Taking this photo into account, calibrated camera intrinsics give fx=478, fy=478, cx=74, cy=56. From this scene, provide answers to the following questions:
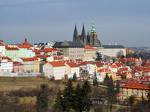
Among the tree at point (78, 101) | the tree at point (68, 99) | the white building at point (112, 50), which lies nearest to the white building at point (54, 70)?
the tree at point (68, 99)

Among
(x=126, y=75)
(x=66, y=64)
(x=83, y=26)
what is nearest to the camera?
(x=66, y=64)

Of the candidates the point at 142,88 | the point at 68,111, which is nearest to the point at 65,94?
the point at 68,111

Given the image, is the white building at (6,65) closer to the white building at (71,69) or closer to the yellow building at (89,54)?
the white building at (71,69)

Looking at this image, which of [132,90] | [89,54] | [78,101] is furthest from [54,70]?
[78,101]

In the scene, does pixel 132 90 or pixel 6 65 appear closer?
pixel 132 90

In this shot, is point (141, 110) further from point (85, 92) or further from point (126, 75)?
point (126, 75)

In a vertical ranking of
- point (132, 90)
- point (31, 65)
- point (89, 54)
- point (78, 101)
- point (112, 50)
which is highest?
point (112, 50)

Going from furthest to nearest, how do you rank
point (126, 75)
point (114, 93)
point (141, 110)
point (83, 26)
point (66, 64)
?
point (83, 26), point (126, 75), point (66, 64), point (114, 93), point (141, 110)

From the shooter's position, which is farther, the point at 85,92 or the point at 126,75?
the point at 126,75

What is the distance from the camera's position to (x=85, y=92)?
93.4ft

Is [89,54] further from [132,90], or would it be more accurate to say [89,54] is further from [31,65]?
[132,90]

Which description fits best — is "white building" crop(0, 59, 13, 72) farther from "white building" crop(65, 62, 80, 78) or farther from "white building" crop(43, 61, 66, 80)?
"white building" crop(65, 62, 80, 78)

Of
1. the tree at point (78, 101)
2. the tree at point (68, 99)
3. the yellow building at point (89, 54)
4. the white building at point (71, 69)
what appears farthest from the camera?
the yellow building at point (89, 54)

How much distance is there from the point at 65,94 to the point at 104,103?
14192 mm
